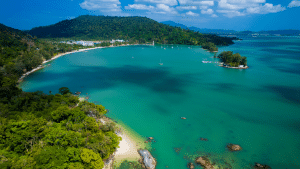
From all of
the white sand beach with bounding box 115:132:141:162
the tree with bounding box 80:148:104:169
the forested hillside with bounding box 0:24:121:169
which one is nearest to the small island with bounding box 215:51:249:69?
the white sand beach with bounding box 115:132:141:162

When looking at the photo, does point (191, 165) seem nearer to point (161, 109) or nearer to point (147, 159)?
point (147, 159)

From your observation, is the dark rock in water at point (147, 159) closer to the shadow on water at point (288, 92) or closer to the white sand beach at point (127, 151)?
the white sand beach at point (127, 151)

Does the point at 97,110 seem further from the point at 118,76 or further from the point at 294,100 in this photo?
the point at 294,100

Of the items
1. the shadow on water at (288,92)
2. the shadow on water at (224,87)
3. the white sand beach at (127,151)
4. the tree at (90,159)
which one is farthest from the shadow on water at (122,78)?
the tree at (90,159)

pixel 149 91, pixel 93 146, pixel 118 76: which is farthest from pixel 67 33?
pixel 93 146

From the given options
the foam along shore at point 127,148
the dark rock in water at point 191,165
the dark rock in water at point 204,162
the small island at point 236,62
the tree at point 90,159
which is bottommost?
the dark rock in water at point 191,165

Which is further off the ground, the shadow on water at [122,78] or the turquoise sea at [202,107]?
the shadow on water at [122,78]
